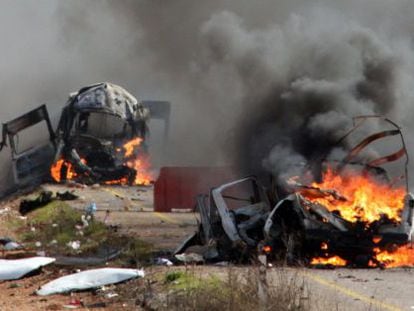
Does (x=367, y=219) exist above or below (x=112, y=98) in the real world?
below

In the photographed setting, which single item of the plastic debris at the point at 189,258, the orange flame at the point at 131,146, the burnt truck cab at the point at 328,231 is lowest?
the plastic debris at the point at 189,258

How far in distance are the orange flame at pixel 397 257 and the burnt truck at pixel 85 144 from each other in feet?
61.2

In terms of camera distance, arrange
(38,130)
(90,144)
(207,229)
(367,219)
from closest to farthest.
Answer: (367,219) < (207,229) < (90,144) < (38,130)

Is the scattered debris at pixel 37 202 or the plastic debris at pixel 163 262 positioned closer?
the plastic debris at pixel 163 262

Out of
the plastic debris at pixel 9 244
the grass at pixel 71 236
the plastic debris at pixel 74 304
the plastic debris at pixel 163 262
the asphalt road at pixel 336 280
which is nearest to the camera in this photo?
the asphalt road at pixel 336 280

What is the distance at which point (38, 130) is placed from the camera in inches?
1346

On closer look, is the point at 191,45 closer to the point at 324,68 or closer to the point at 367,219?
the point at 324,68

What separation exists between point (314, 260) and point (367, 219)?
0.96 meters

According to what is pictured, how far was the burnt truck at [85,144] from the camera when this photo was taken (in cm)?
2911

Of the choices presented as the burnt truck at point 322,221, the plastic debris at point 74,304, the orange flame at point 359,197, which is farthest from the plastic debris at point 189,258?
the plastic debris at point 74,304

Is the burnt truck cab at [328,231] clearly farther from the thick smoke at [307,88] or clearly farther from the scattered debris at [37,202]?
the scattered debris at [37,202]

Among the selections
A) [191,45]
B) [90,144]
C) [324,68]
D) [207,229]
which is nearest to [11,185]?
[90,144]

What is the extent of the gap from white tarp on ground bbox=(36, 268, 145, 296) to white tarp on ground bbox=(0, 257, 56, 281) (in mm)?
1256

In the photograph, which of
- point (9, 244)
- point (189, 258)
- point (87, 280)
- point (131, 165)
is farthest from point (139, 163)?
point (87, 280)
